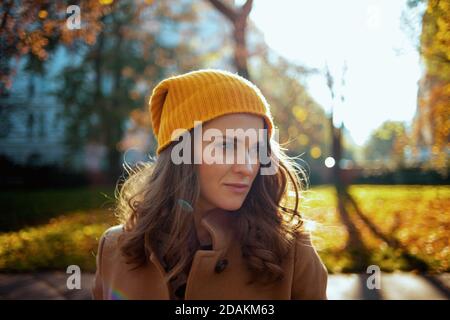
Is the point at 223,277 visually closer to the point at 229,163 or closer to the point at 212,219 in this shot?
the point at 212,219

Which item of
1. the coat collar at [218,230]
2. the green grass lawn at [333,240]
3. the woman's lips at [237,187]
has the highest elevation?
the woman's lips at [237,187]

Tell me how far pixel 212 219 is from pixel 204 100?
1.85 feet

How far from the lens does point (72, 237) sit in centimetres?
596

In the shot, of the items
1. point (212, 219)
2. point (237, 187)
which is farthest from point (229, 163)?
point (212, 219)

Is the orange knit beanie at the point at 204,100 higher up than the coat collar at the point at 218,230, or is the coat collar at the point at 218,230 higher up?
the orange knit beanie at the point at 204,100

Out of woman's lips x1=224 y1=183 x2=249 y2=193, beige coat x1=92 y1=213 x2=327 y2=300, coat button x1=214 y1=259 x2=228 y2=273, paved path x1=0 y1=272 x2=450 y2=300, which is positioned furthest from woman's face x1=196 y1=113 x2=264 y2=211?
paved path x1=0 y1=272 x2=450 y2=300

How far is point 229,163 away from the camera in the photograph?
1.83 metres

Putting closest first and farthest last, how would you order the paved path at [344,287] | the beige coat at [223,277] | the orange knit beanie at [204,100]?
the beige coat at [223,277], the orange knit beanie at [204,100], the paved path at [344,287]

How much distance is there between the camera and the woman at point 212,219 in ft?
5.93

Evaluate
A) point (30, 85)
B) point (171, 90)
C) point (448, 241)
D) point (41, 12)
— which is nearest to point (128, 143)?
point (30, 85)

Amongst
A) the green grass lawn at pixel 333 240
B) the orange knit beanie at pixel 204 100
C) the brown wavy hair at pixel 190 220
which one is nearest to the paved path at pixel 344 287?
the green grass lawn at pixel 333 240

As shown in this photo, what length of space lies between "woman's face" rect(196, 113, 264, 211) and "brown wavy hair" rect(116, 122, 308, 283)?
0.09m

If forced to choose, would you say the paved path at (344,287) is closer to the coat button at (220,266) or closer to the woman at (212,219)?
the woman at (212,219)
